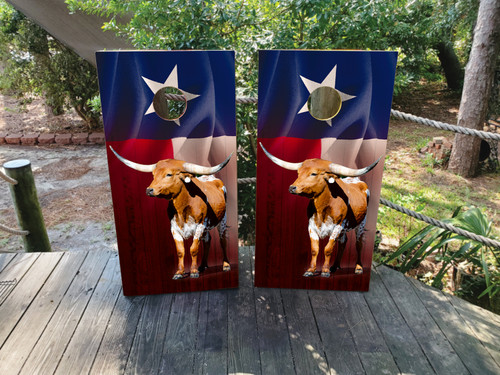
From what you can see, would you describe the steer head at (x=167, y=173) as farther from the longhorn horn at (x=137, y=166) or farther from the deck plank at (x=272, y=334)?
the deck plank at (x=272, y=334)

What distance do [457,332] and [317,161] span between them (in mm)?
1066

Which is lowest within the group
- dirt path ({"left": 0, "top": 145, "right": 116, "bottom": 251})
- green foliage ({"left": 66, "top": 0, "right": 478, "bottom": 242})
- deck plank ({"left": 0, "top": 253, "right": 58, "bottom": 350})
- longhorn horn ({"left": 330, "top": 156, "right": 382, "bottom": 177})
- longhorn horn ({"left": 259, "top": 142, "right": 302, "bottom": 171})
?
dirt path ({"left": 0, "top": 145, "right": 116, "bottom": 251})

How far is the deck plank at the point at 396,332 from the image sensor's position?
6.18ft

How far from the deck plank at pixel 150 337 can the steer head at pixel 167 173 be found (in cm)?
59

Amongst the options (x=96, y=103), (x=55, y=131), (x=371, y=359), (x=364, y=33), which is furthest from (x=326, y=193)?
(x=55, y=131)

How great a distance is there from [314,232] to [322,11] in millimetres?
1462

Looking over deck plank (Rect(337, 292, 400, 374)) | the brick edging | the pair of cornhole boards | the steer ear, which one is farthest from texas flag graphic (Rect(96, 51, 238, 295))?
the brick edging

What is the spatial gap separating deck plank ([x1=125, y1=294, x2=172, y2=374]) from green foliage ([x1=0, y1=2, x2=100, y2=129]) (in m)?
6.04

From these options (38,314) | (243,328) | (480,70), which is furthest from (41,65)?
(243,328)

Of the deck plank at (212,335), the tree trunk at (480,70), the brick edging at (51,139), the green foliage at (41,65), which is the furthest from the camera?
the brick edging at (51,139)

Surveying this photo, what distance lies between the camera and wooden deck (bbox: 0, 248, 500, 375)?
188 cm

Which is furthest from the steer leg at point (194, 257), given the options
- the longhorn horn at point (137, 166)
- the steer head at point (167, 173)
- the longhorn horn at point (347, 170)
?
the longhorn horn at point (347, 170)

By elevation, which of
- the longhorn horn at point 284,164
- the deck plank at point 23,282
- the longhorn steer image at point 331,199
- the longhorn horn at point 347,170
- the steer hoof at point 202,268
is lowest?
the deck plank at point 23,282

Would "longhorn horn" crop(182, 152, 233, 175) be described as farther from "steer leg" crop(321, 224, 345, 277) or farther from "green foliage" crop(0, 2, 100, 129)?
"green foliage" crop(0, 2, 100, 129)
